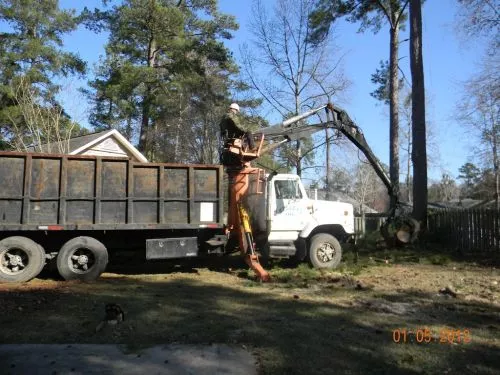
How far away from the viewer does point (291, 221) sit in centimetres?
1238

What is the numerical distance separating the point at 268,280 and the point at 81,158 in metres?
4.66

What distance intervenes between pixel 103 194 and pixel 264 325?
549 cm

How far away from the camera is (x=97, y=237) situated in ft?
37.9

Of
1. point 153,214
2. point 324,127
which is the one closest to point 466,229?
point 324,127

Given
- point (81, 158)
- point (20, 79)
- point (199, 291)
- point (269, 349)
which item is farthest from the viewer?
point (20, 79)

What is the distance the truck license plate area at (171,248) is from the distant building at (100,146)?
11.9 metres

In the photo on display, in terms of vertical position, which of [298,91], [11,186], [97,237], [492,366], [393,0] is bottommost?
[492,366]

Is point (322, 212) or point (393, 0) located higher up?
point (393, 0)

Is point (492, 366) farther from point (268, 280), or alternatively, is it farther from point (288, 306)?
point (268, 280)

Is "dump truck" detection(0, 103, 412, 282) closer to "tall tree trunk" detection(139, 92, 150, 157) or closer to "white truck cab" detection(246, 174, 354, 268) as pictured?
"white truck cab" detection(246, 174, 354, 268)

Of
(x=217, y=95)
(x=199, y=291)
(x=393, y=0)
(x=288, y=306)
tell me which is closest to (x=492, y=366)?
(x=288, y=306)

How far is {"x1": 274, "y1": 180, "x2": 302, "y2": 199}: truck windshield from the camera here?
12469 millimetres
